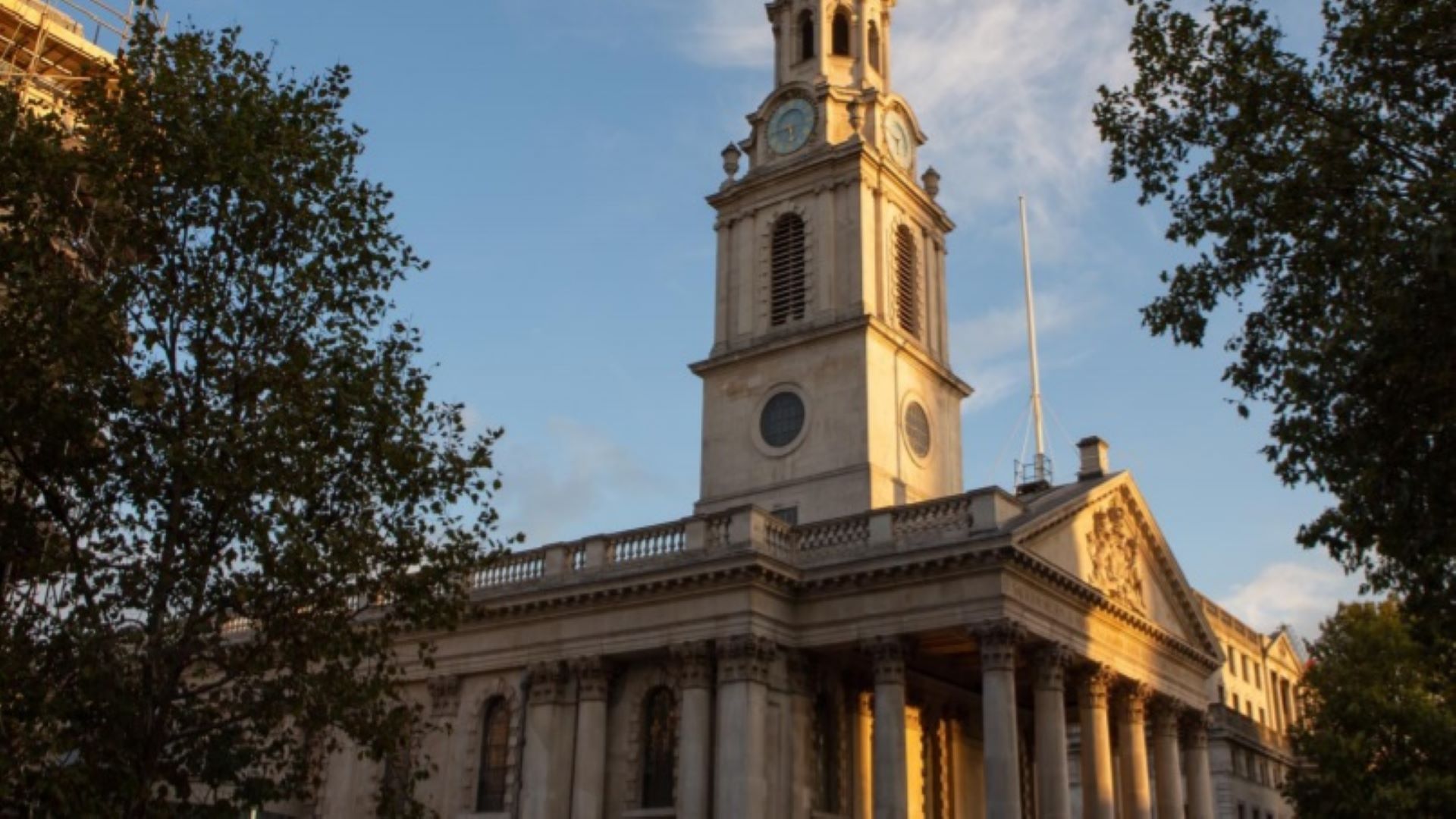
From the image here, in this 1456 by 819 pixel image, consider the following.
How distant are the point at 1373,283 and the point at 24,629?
59.1ft

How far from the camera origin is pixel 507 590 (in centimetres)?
3653

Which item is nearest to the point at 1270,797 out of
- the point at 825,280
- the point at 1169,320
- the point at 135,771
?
the point at 825,280

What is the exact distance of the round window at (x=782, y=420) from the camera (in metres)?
41.6

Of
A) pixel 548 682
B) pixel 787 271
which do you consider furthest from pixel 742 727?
pixel 787 271

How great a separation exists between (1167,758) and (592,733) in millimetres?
15533

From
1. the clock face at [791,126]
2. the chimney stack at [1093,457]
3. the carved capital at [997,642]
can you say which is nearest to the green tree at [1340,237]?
the carved capital at [997,642]

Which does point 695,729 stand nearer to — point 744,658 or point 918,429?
point 744,658

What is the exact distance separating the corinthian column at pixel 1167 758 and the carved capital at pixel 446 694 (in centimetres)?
1847

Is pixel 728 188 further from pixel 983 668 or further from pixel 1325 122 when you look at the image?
pixel 1325 122

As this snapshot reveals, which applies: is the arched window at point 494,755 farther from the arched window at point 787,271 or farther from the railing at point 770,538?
the arched window at point 787,271

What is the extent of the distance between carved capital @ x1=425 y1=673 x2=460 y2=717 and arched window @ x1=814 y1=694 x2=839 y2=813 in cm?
966

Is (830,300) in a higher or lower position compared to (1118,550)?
higher

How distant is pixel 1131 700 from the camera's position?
36.4 m

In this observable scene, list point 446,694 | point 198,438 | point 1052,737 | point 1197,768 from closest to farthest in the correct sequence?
1. point 198,438
2. point 1052,737
3. point 446,694
4. point 1197,768
